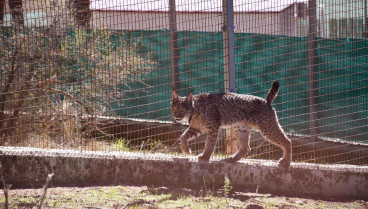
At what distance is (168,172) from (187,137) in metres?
0.77

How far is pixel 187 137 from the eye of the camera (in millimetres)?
6379

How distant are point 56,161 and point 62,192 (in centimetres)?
62

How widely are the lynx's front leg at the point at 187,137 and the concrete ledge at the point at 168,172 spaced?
384mm

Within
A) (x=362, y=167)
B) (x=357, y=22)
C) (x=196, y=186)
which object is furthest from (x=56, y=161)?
(x=357, y=22)

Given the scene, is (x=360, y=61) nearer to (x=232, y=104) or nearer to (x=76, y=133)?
(x=232, y=104)

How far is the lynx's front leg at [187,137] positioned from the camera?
248 inches

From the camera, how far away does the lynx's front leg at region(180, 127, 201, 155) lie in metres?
6.30

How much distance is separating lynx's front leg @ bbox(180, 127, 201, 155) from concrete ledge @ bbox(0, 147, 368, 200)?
15.1 inches

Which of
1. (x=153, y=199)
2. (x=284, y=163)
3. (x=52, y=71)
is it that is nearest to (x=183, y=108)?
(x=284, y=163)

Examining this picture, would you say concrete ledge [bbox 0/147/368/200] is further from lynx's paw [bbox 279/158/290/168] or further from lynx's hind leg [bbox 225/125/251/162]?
lynx's hind leg [bbox 225/125/251/162]

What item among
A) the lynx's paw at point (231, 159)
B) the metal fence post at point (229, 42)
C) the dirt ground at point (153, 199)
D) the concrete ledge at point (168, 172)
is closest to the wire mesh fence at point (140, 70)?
the metal fence post at point (229, 42)

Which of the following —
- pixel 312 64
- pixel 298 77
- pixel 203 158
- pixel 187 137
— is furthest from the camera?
pixel 298 77

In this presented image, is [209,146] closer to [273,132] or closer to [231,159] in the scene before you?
[231,159]

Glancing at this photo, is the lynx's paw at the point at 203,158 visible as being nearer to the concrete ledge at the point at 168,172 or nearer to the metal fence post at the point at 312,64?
the concrete ledge at the point at 168,172
